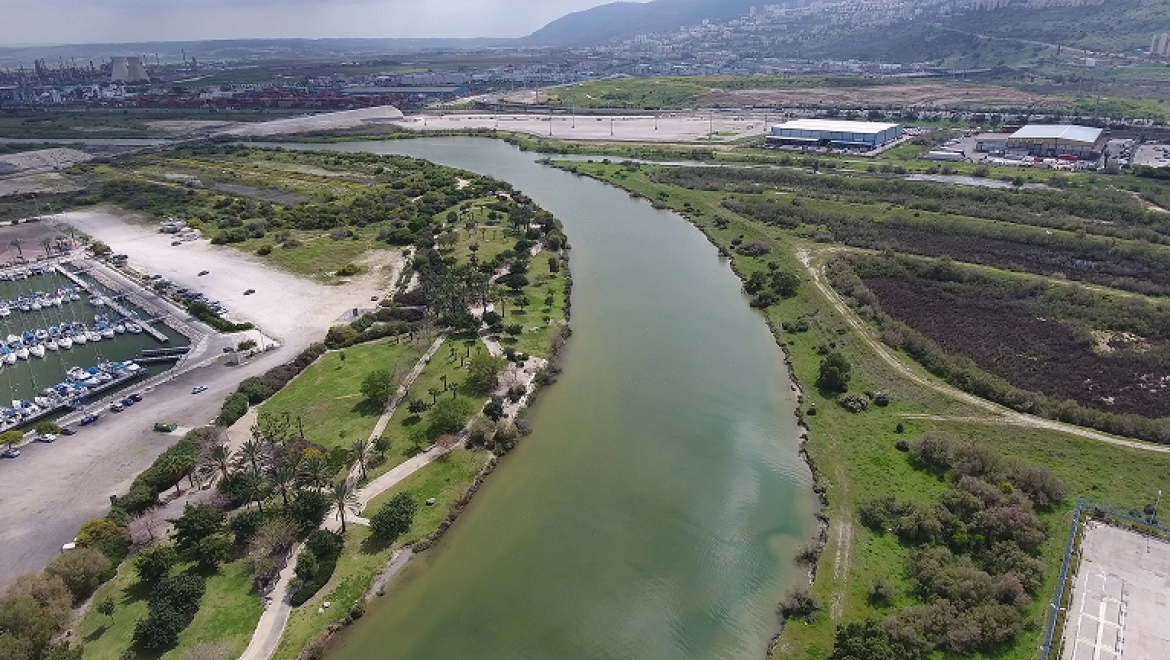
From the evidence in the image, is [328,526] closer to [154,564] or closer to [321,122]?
[154,564]

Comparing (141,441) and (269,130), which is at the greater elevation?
(269,130)

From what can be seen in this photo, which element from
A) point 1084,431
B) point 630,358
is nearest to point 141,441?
point 630,358

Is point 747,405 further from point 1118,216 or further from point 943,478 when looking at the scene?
point 1118,216

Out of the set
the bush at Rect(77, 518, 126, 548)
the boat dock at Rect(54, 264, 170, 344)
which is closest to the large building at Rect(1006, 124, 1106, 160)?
the boat dock at Rect(54, 264, 170, 344)

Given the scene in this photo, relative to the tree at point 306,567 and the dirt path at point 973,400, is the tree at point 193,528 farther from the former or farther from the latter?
the dirt path at point 973,400

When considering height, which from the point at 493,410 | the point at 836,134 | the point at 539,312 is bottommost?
the point at 493,410

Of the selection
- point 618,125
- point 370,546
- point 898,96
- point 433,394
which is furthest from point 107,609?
point 898,96

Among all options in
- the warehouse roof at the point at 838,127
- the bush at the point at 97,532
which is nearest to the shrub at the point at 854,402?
the bush at the point at 97,532
